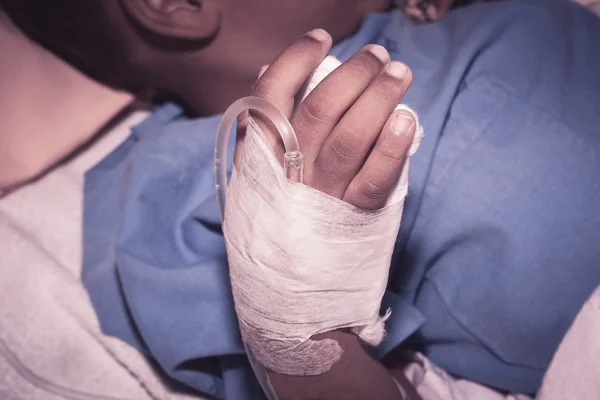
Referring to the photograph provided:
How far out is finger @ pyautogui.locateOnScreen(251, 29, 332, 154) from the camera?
463 mm

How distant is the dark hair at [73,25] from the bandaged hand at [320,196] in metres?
0.43

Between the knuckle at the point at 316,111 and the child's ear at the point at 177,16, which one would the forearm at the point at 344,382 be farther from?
the child's ear at the point at 177,16

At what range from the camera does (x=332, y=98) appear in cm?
44

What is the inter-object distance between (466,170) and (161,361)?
51 cm

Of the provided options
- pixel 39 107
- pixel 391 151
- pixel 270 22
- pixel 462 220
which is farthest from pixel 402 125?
pixel 39 107

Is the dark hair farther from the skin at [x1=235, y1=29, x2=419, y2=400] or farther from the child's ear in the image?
the skin at [x1=235, y1=29, x2=419, y2=400]

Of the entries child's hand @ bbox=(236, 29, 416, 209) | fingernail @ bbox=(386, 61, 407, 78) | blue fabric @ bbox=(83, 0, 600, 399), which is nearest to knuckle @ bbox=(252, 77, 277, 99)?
child's hand @ bbox=(236, 29, 416, 209)

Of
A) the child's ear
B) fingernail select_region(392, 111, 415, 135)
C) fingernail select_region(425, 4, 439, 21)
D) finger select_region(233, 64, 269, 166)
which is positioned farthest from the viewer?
fingernail select_region(425, 4, 439, 21)

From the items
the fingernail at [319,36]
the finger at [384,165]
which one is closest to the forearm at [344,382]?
the finger at [384,165]

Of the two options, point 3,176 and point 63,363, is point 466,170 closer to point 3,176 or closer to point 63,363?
point 63,363

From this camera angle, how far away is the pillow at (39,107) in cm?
96

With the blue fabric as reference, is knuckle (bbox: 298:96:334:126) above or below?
above

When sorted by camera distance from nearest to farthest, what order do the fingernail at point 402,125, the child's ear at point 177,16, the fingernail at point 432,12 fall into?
1. the fingernail at point 402,125
2. the child's ear at point 177,16
3. the fingernail at point 432,12

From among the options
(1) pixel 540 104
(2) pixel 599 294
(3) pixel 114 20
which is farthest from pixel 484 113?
(3) pixel 114 20
